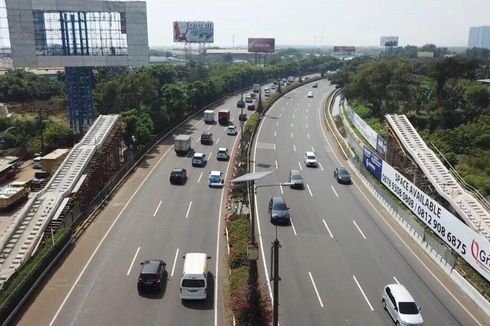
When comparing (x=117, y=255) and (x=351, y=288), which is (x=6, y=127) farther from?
(x=351, y=288)

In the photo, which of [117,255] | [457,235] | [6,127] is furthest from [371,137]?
[6,127]

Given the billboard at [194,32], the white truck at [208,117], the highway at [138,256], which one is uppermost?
the billboard at [194,32]

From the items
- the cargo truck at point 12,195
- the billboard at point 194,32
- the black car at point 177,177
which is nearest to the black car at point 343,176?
the black car at point 177,177

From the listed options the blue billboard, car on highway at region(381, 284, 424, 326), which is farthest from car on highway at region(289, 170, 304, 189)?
car on highway at region(381, 284, 424, 326)

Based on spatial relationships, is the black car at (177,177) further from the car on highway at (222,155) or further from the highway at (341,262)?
the car on highway at (222,155)

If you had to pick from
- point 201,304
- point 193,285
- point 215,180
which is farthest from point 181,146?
point 201,304

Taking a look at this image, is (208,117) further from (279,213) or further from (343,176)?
(279,213)
